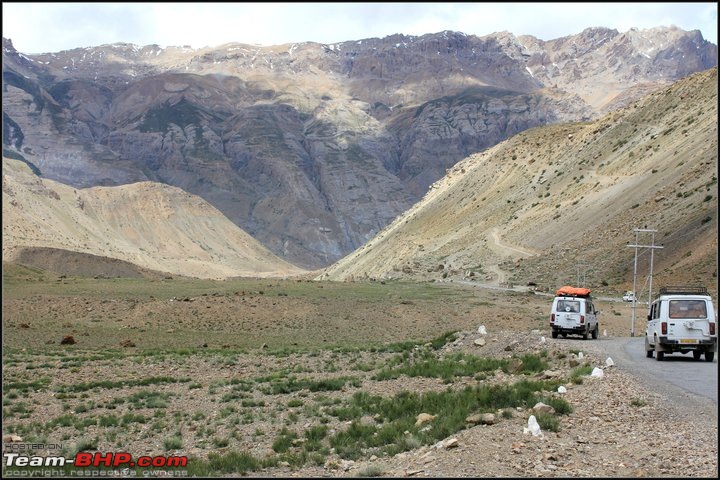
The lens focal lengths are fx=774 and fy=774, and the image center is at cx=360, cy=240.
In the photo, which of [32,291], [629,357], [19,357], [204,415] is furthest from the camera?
[32,291]

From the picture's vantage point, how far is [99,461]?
46.2 feet

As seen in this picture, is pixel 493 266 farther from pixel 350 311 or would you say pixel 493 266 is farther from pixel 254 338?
pixel 254 338

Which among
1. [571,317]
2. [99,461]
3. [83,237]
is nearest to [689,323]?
[571,317]

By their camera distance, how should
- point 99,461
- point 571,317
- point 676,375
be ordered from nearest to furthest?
point 99,461 → point 676,375 → point 571,317

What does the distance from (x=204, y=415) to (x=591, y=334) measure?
19.9m

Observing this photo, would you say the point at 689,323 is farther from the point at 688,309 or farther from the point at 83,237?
the point at 83,237

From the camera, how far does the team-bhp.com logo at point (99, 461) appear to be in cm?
1391

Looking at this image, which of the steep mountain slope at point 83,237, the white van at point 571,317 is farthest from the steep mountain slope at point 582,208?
the steep mountain slope at point 83,237

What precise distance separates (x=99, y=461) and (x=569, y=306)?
22523 mm

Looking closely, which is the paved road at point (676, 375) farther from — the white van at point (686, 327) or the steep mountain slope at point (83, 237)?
the steep mountain slope at point (83, 237)

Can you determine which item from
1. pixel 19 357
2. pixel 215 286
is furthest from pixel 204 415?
pixel 215 286

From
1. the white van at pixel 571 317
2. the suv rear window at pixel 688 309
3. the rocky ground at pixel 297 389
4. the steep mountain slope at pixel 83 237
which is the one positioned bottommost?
the rocky ground at pixel 297 389

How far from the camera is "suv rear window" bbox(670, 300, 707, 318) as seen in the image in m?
22.8

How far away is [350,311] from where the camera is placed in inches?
2111
